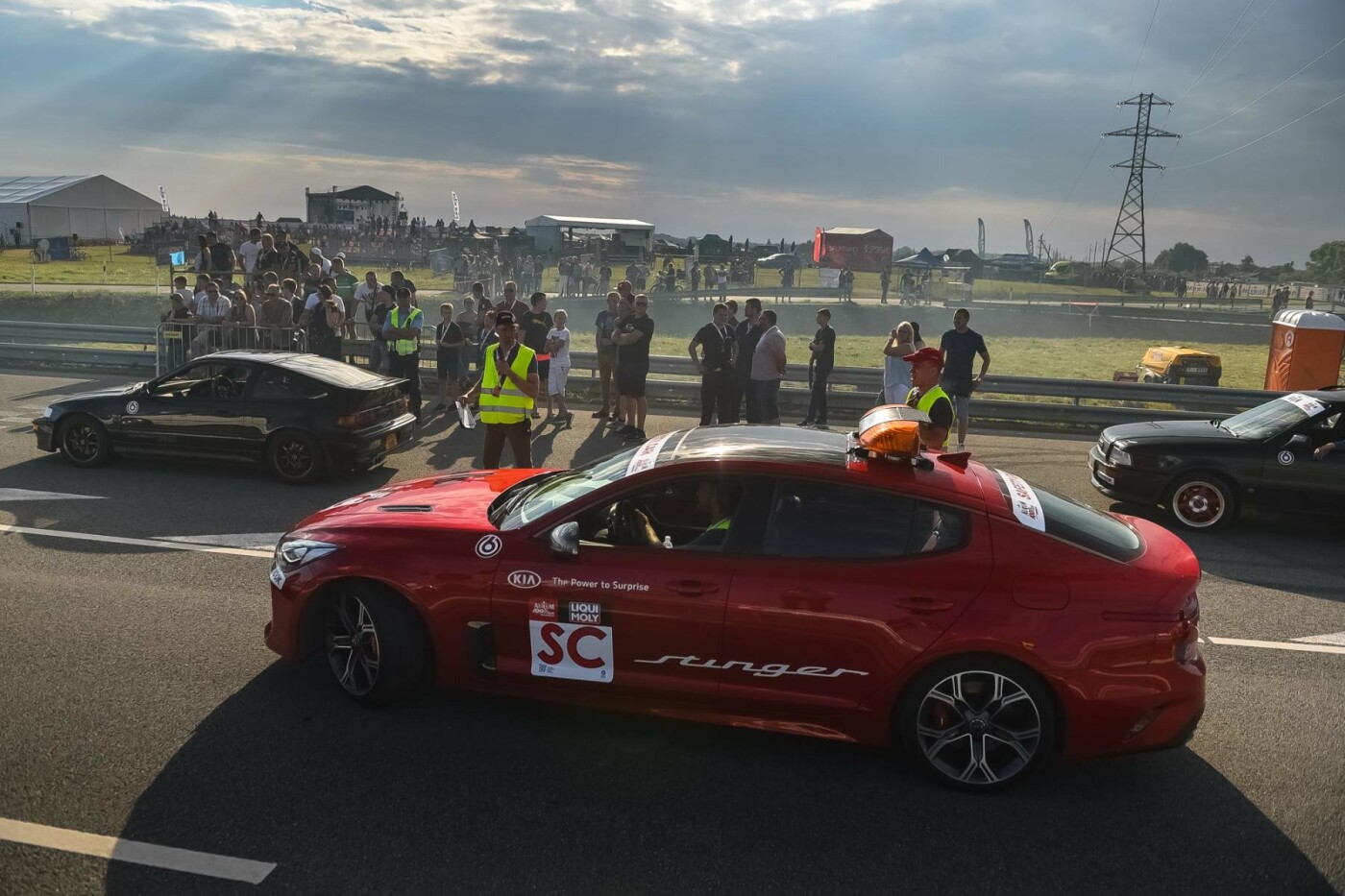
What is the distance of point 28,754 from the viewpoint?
174 inches

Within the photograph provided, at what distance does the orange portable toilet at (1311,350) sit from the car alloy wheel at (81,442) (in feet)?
56.6

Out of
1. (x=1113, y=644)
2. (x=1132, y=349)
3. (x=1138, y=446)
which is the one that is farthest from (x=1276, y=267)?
(x=1113, y=644)

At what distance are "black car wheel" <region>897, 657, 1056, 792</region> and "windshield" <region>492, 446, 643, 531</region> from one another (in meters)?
1.68

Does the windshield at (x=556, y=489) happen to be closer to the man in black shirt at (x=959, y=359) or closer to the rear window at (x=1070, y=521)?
the rear window at (x=1070, y=521)

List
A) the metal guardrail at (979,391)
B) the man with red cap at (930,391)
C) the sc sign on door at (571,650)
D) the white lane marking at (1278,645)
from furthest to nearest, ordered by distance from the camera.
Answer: the metal guardrail at (979,391), the man with red cap at (930,391), the white lane marking at (1278,645), the sc sign on door at (571,650)

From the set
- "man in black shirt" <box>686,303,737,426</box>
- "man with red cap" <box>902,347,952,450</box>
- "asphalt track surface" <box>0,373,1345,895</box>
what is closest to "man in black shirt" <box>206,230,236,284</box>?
"man in black shirt" <box>686,303,737,426</box>

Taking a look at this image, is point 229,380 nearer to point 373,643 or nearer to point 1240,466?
point 373,643

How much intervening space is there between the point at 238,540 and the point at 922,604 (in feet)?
18.6

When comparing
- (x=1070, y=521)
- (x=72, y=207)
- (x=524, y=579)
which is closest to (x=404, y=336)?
(x=524, y=579)

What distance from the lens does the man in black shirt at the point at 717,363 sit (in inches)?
498

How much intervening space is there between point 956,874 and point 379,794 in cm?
228

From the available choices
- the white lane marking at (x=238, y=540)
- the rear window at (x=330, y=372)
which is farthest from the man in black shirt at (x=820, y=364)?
the white lane marking at (x=238, y=540)

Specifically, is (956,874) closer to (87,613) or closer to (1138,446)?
(87,613)

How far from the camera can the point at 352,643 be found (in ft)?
16.0
